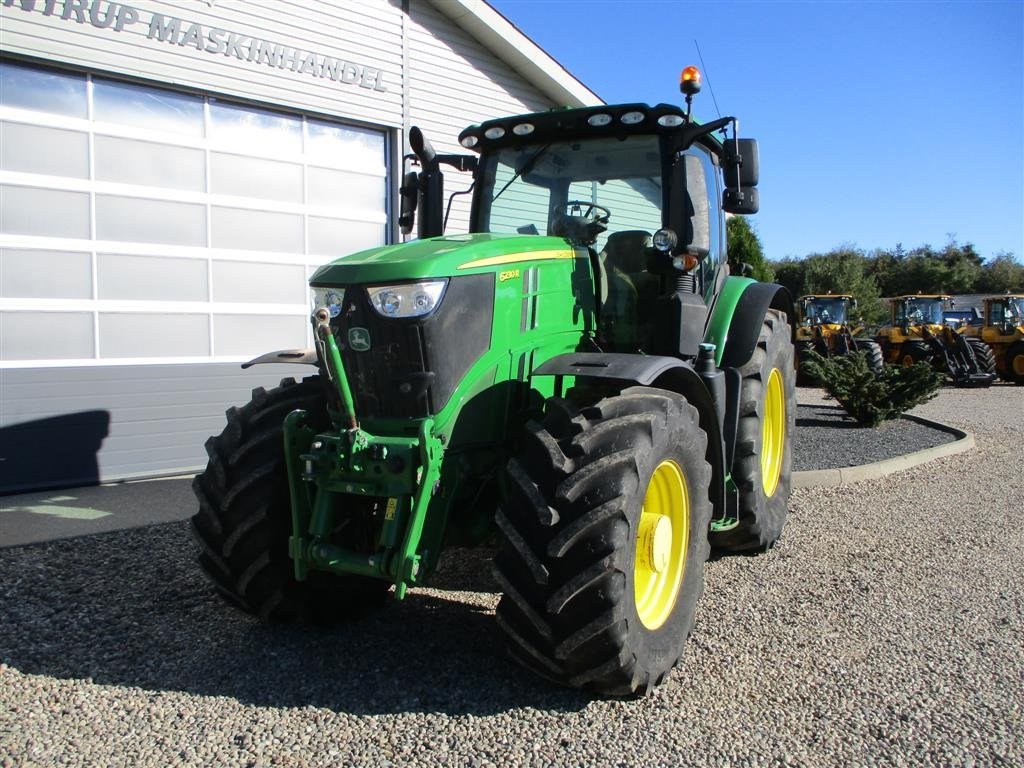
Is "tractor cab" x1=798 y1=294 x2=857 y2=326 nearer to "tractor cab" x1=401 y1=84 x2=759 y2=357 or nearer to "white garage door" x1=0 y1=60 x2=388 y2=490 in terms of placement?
"white garage door" x1=0 y1=60 x2=388 y2=490

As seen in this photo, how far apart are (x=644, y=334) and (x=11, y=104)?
5742 mm

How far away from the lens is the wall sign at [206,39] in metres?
7.22

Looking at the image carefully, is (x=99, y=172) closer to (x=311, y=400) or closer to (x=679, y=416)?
(x=311, y=400)

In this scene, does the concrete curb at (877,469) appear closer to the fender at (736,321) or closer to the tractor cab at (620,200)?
the fender at (736,321)

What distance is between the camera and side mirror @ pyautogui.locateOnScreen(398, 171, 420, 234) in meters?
5.10

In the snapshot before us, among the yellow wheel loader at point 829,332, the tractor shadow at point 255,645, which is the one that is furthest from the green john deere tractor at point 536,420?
the yellow wheel loader at point 829,332

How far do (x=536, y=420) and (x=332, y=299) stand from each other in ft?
3.43

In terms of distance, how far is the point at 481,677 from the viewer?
11.5 feet

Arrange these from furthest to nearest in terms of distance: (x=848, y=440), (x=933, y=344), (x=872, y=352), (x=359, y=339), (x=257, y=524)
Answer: (x=933, y=344) → (x=872, y=352) → (x=848, y=440) → (x=257, y=524) → (x=359, y=339)

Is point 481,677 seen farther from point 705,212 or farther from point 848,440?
point 848,440

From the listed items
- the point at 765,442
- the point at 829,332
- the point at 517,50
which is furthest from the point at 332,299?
the point at 829,332

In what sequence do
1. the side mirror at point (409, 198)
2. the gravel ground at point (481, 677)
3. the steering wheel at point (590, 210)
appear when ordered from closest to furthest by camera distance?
the gravel ground at point (481, 677) → the steering wheel at point (590, 210) → the side mirror at point (409, 198)

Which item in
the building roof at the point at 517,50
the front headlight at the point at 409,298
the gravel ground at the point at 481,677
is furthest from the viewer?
the building roof at the point at 517,50

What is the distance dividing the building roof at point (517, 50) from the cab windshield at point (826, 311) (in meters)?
11.6
